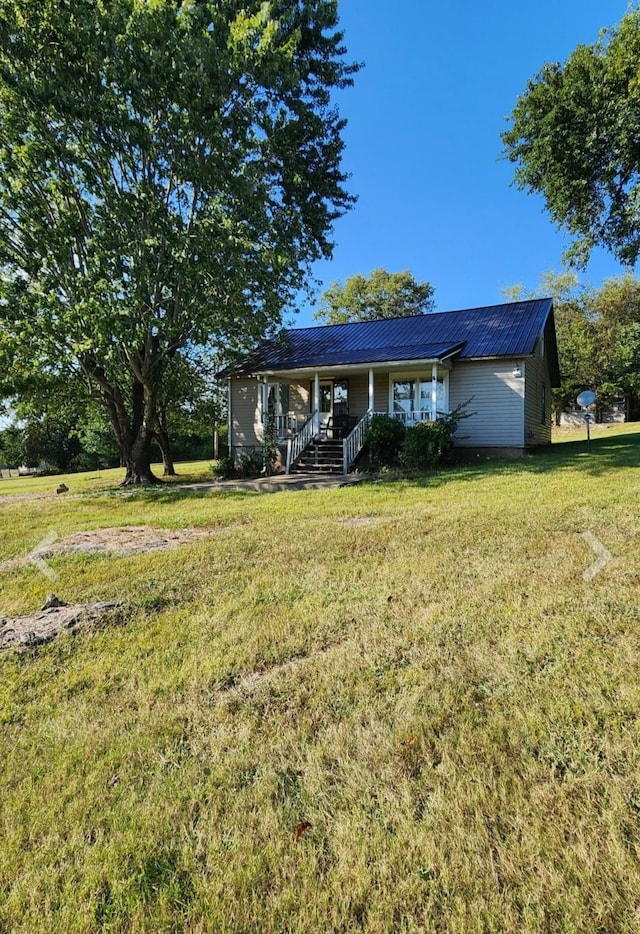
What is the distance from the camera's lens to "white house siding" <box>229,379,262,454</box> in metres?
17.9

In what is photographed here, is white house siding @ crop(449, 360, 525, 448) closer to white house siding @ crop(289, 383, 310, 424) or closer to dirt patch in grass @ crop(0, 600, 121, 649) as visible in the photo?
white house siding @ crop(289, 383, 310, 424)

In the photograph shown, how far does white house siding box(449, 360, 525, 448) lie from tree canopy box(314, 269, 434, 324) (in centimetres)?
2007

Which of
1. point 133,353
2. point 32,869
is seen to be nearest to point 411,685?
point 32,869

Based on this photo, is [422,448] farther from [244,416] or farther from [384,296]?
[384,296]

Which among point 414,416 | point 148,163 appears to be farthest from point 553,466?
point 148,163

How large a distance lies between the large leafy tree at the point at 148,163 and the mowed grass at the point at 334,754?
924cm

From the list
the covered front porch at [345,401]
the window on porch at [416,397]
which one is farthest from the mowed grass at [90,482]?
the window on porch at [416,397]

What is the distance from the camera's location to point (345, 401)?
54.9ft

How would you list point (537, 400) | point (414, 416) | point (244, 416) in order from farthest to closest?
point (244, 416), point (537, 400), point (414, 416)

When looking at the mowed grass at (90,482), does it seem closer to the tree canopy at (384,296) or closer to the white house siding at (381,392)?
the white house siding at (381,392)

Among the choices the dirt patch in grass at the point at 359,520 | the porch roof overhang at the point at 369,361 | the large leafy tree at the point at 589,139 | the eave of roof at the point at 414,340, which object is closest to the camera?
the dirt patch in grass at the point at 359,520

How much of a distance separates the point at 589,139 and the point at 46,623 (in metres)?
15.9

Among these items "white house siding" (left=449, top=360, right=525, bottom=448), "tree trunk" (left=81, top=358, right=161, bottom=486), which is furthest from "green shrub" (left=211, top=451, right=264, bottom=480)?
"white house siding" (left=449, top=360, right=525, bottom=448)

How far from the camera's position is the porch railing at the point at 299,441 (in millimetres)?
14305
